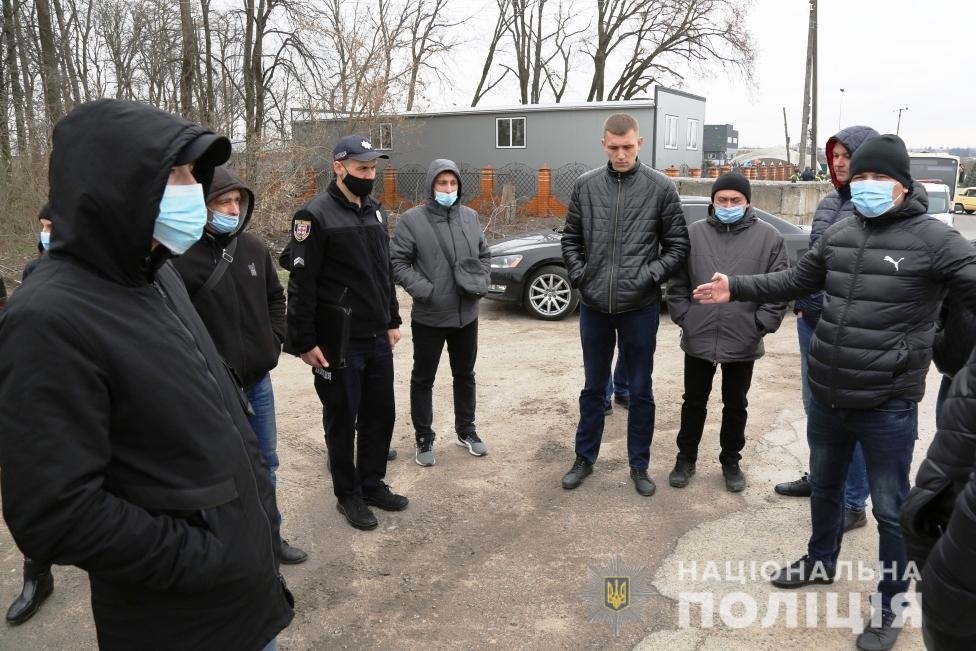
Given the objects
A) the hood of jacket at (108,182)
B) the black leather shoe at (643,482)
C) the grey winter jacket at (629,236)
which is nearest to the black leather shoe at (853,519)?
the black leather shoe at (643,482)

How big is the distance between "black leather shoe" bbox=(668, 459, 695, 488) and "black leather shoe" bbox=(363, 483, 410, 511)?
5.37ft

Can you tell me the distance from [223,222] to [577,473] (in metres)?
2.56

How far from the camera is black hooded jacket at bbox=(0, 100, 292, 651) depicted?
1.42 metres

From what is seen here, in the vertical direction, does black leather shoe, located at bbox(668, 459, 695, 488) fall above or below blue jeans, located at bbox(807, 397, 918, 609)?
below

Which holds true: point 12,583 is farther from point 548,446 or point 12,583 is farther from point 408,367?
point 408,367

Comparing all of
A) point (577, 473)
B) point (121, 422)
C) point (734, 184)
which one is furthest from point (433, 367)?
point (121, 422)

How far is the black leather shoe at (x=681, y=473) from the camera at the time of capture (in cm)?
445

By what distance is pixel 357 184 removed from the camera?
3.76 meters

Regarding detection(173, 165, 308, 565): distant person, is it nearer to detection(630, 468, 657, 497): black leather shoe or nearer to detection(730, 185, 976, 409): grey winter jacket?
detection(630, 468, 657, 497): black leather shoe

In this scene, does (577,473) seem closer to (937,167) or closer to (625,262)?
(625,262)

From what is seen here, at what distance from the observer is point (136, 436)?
1.56 meters

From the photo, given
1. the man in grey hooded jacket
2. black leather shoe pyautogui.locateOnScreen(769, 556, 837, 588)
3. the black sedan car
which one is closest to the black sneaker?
black leather shoe pyautogui.locateOnScreen(769, 556, 837, 588)

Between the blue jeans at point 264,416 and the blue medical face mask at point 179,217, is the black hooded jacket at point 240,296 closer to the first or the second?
the blue jeans at point 264,416

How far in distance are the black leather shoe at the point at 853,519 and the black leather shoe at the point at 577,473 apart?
1454mm
